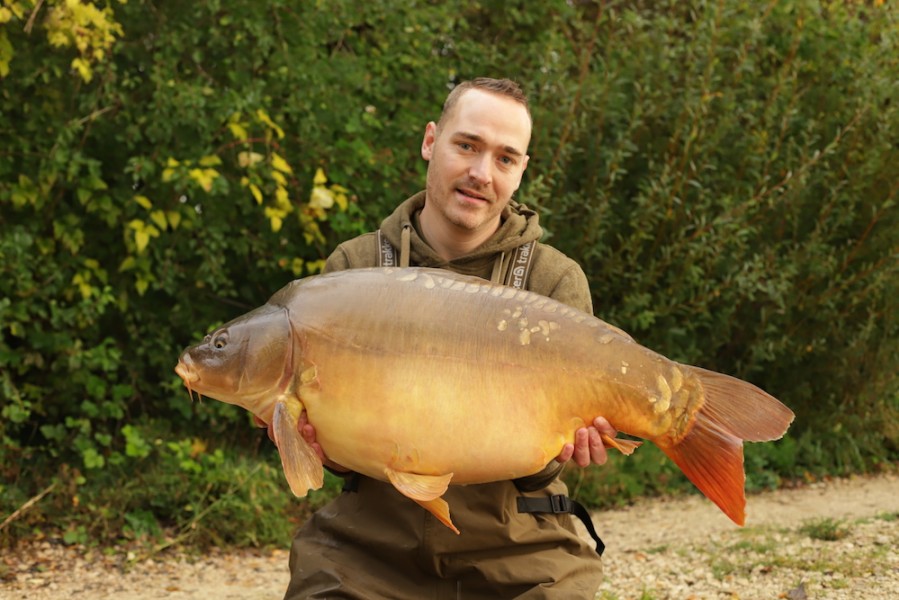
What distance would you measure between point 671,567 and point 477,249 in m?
2.35

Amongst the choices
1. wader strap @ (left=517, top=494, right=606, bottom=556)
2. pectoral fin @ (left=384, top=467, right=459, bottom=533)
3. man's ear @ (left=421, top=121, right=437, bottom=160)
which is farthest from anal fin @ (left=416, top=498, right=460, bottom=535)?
man's ear @ (left=421, top=121, right=437, bottom=160)

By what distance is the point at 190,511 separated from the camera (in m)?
5.31

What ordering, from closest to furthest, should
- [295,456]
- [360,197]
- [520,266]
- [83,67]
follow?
1. [295,456]
2. [520,266]
3. [83,67]
4. [360,197]

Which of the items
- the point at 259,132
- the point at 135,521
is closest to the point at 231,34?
the point at 259,132

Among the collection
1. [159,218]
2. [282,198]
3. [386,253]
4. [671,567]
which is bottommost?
[671,567]

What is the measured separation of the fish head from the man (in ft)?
1.39

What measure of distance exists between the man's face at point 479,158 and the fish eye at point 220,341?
784 mm

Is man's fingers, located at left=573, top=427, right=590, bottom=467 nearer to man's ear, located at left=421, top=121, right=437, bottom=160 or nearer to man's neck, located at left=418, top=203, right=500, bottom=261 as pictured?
man's neck, located at left=418, top=203, right=500, bottom=261

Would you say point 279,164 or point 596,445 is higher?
point 279,164

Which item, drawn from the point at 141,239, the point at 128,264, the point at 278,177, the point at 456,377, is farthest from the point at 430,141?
the point at 128,264

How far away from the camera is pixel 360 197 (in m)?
5.91

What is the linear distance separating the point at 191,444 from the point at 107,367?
646 millimetres

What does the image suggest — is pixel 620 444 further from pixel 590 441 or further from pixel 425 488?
pixel 425 488

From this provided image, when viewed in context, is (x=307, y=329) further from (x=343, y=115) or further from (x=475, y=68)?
(x=475, y=68)
